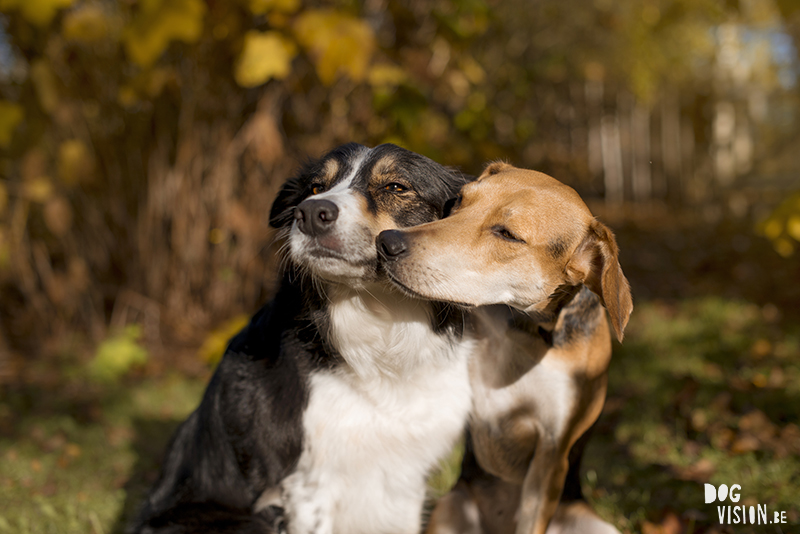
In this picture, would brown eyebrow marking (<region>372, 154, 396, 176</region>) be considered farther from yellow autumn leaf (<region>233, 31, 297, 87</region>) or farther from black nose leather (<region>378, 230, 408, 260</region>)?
yellow autumn leaf (<region>233, 31, 297, 87</region>)

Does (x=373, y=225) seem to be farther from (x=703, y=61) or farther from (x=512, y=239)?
(x=703, y=61)

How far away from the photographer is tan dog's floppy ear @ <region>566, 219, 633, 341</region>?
181 centimetres

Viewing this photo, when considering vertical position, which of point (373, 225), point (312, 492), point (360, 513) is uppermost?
point (373, 225)

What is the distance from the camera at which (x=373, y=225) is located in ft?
6.59

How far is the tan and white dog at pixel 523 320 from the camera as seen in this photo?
186 cm

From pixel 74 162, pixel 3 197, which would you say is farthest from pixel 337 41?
pixel 3 197

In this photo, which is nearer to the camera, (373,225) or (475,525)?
(373,225)

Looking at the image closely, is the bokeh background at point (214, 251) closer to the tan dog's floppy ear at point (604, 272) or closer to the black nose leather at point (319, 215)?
the tan dog's floppy ear at point (604, 272)

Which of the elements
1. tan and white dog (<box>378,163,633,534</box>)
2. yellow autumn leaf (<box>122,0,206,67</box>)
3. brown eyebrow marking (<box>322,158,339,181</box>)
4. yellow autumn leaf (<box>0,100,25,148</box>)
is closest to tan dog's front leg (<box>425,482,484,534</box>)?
tan and white dog (<box>378,163,633,534</box>)

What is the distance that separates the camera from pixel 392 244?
182 cm

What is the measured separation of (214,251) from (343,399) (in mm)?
3696

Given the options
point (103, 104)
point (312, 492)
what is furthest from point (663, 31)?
point (312, 492)

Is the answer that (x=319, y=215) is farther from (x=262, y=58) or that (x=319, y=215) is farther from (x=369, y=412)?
(x=262, y=58)

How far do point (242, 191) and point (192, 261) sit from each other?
2.62 ft
